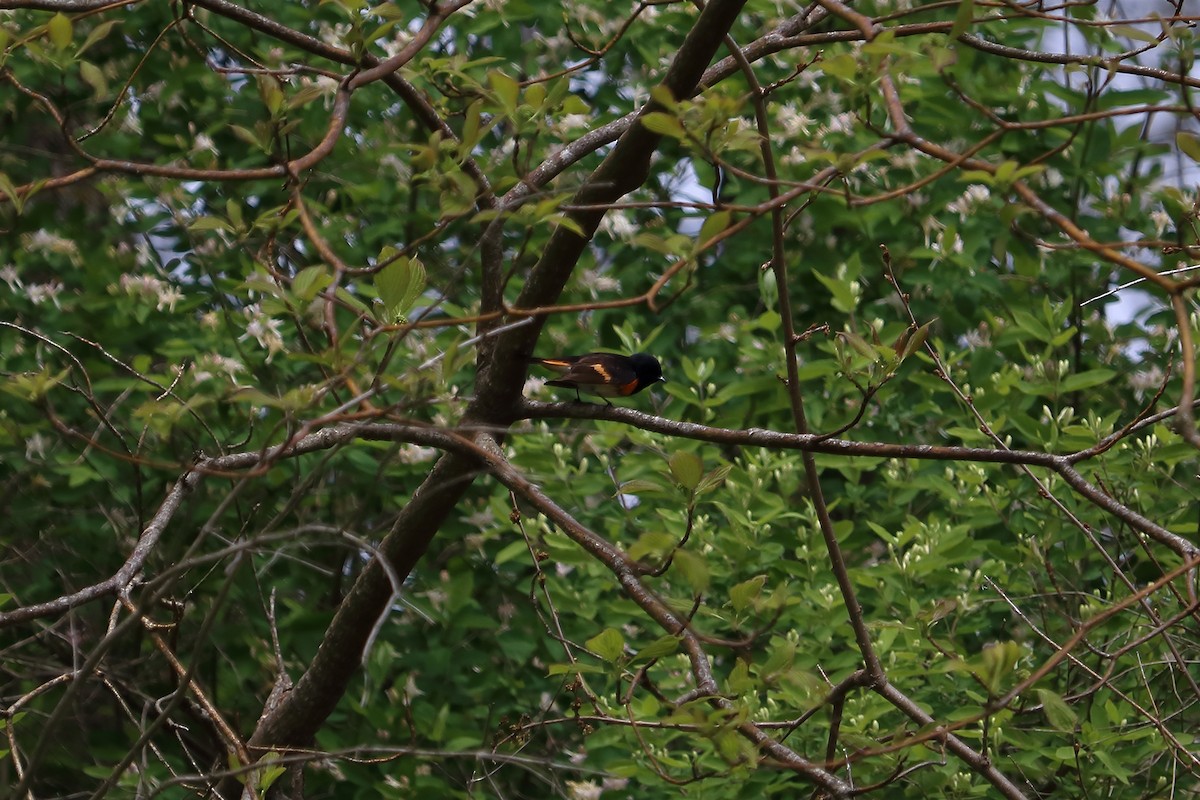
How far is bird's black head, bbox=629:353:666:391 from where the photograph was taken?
4.21 m

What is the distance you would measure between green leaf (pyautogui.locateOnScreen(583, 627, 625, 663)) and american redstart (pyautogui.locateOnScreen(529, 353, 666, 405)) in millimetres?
1718

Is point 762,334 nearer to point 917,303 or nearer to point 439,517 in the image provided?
point 917,303

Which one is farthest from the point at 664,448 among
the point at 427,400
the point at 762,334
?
the point at 427,400

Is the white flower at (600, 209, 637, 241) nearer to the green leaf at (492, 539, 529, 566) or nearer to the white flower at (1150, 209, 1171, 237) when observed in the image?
the green leaf at (492, 539, 529, 566)

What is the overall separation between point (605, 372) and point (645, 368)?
0.26 metres

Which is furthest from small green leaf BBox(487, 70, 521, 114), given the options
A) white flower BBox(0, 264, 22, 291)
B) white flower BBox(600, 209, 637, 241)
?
white flower BBox(0, 264, 22, 291)

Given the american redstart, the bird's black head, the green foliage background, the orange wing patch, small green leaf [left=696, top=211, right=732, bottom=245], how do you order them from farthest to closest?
the bird's black head → the american redstart → the orange wing patch → the green foliage background → small green leaf [left=696, top=211, right=732, bottom=245]

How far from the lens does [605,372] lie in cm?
406

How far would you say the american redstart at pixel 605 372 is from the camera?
400 centimetres

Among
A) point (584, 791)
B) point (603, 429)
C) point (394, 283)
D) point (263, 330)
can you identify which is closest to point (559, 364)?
point (603, 429)

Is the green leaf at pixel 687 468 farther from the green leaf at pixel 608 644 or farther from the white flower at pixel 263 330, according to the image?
the white flower at pixel 263 330

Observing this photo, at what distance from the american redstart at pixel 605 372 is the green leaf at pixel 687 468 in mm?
1701

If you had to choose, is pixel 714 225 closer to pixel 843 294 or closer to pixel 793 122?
pixel 843 294

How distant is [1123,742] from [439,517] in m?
2.13
